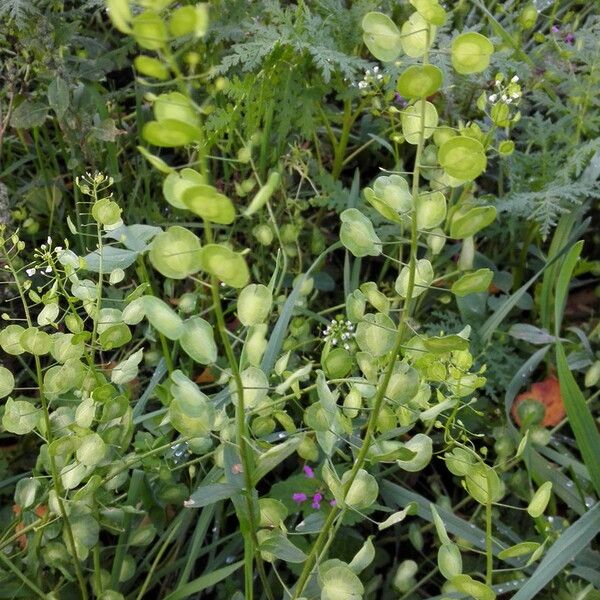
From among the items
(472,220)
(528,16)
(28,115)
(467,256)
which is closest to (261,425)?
(472,220)

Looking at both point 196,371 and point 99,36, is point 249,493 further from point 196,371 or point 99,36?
point 99,36

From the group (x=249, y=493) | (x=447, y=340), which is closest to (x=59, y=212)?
(x=249, y=493)

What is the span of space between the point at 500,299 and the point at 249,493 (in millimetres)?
761

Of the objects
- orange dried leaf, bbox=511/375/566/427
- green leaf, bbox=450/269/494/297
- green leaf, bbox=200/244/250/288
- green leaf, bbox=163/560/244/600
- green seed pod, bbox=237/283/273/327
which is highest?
green leaf, bbox=200/244/250/288

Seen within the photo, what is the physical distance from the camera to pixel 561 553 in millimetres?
920

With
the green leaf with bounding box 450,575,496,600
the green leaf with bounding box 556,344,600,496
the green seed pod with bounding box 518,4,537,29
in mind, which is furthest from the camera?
the green seed pod with bounding box 518,4,537,29

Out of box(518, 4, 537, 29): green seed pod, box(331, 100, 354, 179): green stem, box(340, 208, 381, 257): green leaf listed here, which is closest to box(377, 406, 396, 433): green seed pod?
box(340, 208, 381, 257): green leaf

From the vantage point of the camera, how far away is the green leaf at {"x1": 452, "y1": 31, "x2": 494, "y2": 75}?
55 centimetres

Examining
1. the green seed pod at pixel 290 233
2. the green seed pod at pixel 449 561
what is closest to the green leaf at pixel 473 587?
the green seed pod at pixel 449 561

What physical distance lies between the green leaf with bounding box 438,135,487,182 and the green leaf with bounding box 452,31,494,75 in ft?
0.19

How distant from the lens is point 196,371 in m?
1.32

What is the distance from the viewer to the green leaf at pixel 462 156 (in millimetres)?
542

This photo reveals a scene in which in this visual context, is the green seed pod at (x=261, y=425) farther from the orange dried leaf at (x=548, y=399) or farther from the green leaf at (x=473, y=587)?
the orange dried leaf at (x=548, y=399)

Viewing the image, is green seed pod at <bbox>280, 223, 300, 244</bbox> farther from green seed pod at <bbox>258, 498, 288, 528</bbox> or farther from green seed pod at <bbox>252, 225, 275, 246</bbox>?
green seed pod at <bbox>258, 498, 288, 528</bbox>
